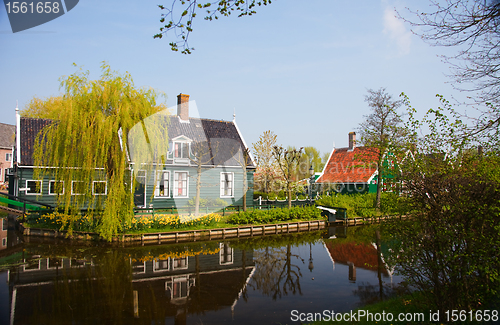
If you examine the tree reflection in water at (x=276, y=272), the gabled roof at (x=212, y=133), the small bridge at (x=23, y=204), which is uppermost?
the gabled roof at (x=212, y=133)

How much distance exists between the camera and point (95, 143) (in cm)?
1549

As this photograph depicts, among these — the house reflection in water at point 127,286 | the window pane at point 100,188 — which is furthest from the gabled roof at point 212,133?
the house reflection in water at point 127,286

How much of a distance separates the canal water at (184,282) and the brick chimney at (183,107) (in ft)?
41.2

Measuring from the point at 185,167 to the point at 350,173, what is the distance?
61.6ft

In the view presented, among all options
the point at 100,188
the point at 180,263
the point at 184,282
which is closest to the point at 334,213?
the point at 180,263

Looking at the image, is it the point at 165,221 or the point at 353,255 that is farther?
the point at 165,221

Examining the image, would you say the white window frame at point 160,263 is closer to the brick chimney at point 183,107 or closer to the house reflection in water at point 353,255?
the house reflection in water at point 353,255

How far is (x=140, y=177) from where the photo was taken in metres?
22.7

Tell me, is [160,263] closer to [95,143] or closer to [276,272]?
[276,272]

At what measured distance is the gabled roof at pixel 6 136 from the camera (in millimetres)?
46456

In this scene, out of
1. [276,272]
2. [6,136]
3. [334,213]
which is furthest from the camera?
[6,136]

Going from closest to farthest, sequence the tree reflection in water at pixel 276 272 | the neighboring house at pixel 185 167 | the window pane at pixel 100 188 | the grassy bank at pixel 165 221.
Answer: the tree reflection in water at pixel 276 272 → the window pane at pixel 100 188 → the grassy bank at pixel 165 221 → the neighboring house at pixel 185 167

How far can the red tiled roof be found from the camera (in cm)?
3296

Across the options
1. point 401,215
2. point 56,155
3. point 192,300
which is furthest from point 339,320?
point 56,155
